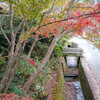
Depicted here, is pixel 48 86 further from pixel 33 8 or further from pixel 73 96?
pixel 33 8

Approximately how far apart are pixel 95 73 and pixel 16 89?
6659 millimetres

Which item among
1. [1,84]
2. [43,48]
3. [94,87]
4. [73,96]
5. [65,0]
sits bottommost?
[73,96]

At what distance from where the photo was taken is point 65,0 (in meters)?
4.70

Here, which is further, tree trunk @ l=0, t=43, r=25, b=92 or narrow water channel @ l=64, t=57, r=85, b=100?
narrow water channel @ l=64, t=57, r=85, b=100

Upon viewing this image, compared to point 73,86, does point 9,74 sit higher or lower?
higher

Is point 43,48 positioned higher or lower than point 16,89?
higher

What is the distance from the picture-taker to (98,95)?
16.3 ft

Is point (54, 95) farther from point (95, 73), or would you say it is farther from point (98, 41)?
point (98, 41)

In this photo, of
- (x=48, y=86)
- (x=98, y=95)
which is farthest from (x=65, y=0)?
(x=98, y=95)

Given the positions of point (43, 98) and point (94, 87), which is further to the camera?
point (94, 87)

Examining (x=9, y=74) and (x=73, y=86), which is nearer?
(x=9, y=74)

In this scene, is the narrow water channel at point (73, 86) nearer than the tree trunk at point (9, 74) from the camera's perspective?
No

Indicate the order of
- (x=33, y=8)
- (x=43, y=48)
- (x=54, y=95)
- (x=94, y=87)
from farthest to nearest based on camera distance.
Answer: (x=43, y=48) < (x=94, y=87) < (x=54, y=95) < (x=33, y=8)

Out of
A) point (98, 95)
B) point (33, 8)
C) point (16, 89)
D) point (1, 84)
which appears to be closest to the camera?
point (33, 8)
